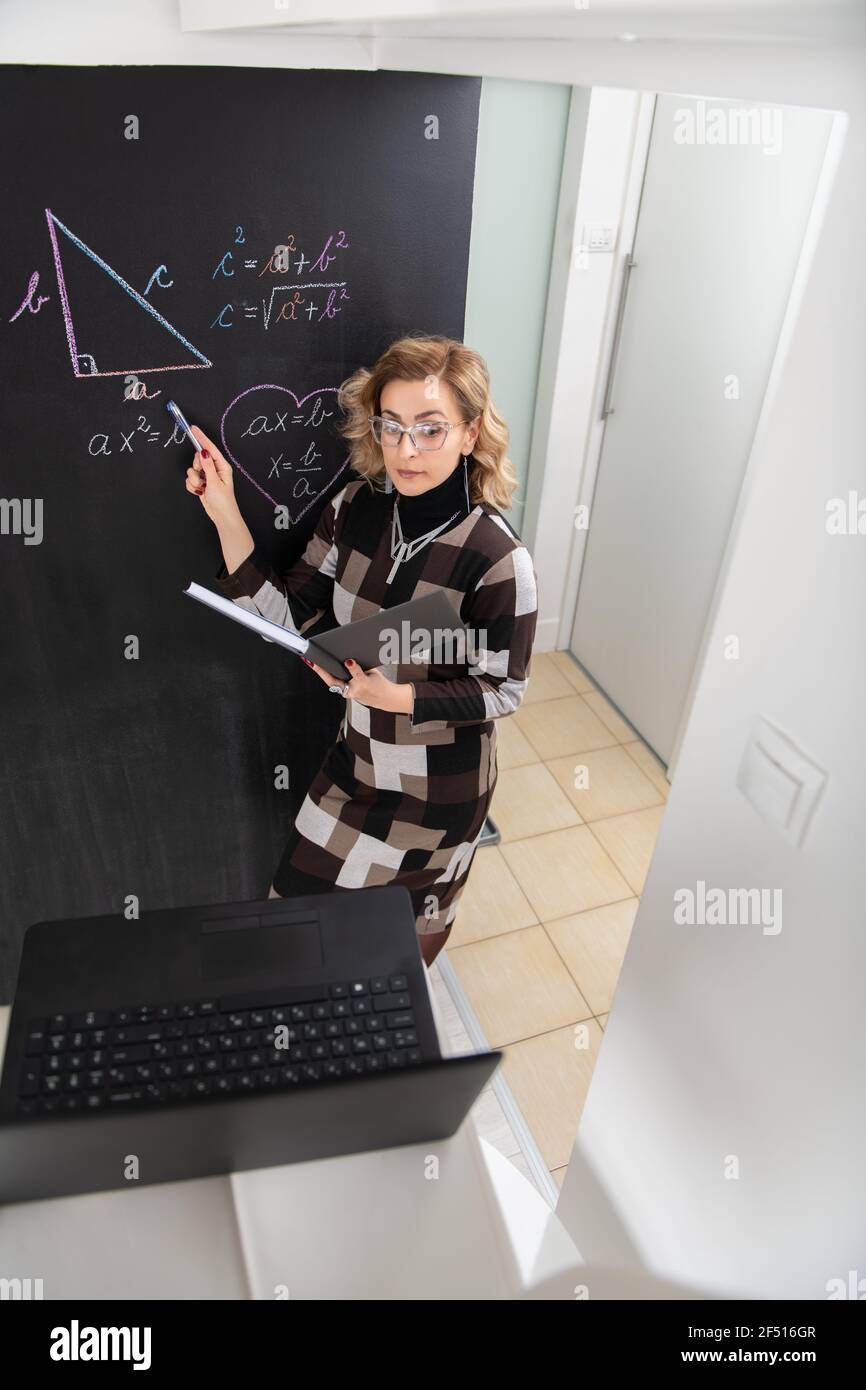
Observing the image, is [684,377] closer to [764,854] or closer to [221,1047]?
[764,854]

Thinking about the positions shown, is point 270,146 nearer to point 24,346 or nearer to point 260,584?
point 24,346

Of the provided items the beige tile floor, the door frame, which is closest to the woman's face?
the door frame

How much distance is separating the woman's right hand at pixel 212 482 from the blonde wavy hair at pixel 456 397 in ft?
0.75

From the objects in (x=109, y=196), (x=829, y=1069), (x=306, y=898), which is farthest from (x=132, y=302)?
(x=829, y=1069)

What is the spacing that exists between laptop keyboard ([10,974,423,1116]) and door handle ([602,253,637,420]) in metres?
2.53

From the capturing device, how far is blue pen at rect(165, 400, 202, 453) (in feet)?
4.91

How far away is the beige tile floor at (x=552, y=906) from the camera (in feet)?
7.26

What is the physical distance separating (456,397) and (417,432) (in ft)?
0.30

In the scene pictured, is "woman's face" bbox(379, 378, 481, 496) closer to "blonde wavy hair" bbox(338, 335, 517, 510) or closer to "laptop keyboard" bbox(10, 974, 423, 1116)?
"blonde wavy hair" bbox(338, 335, 517, 510)

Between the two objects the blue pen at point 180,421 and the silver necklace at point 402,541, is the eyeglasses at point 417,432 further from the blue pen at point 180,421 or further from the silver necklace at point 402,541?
the blue pen at point 180,421

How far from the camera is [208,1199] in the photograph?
0.82m

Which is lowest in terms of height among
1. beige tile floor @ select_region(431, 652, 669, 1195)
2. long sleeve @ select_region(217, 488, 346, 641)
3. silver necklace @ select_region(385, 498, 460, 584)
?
beige tile floor @ select_region(431, 652, 669, 1195)

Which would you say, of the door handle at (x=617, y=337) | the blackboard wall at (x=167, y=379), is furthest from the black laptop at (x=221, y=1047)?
the door handle at (x=617, y=337)

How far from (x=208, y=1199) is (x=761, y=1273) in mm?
630
